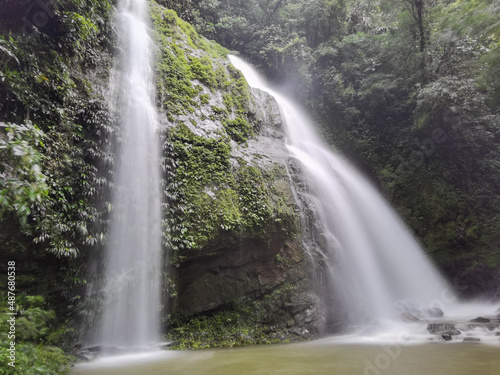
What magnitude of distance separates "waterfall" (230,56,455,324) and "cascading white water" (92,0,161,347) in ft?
13.8

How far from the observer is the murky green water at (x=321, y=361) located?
3.63m

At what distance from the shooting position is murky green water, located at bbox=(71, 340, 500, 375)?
143 inches

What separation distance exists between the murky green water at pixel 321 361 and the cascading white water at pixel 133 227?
759mm

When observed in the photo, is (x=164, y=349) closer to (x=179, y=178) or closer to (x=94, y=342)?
(x=94, y=342)

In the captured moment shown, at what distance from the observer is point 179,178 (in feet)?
22.5

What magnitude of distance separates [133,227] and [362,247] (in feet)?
20.2

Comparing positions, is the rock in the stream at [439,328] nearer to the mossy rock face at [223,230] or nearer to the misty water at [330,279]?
the misty water at [330,279]

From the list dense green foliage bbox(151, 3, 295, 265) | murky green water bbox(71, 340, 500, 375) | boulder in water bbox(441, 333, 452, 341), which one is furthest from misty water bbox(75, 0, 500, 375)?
dense green foliage bbox(151, 3, 295, 265)

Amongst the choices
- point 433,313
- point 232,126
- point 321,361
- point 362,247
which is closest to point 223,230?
point 321,361

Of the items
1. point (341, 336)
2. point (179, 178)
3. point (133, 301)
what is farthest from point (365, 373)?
point (179, 178)

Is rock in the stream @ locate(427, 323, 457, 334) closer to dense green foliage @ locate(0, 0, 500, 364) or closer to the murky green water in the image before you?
the murky green water

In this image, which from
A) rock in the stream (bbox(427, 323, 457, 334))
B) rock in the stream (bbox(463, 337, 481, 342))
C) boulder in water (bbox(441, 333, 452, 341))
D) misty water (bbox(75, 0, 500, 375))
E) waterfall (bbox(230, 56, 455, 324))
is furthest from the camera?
waterfall (bbox(230, 56, 455, 324))

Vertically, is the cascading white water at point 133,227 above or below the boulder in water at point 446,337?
above
